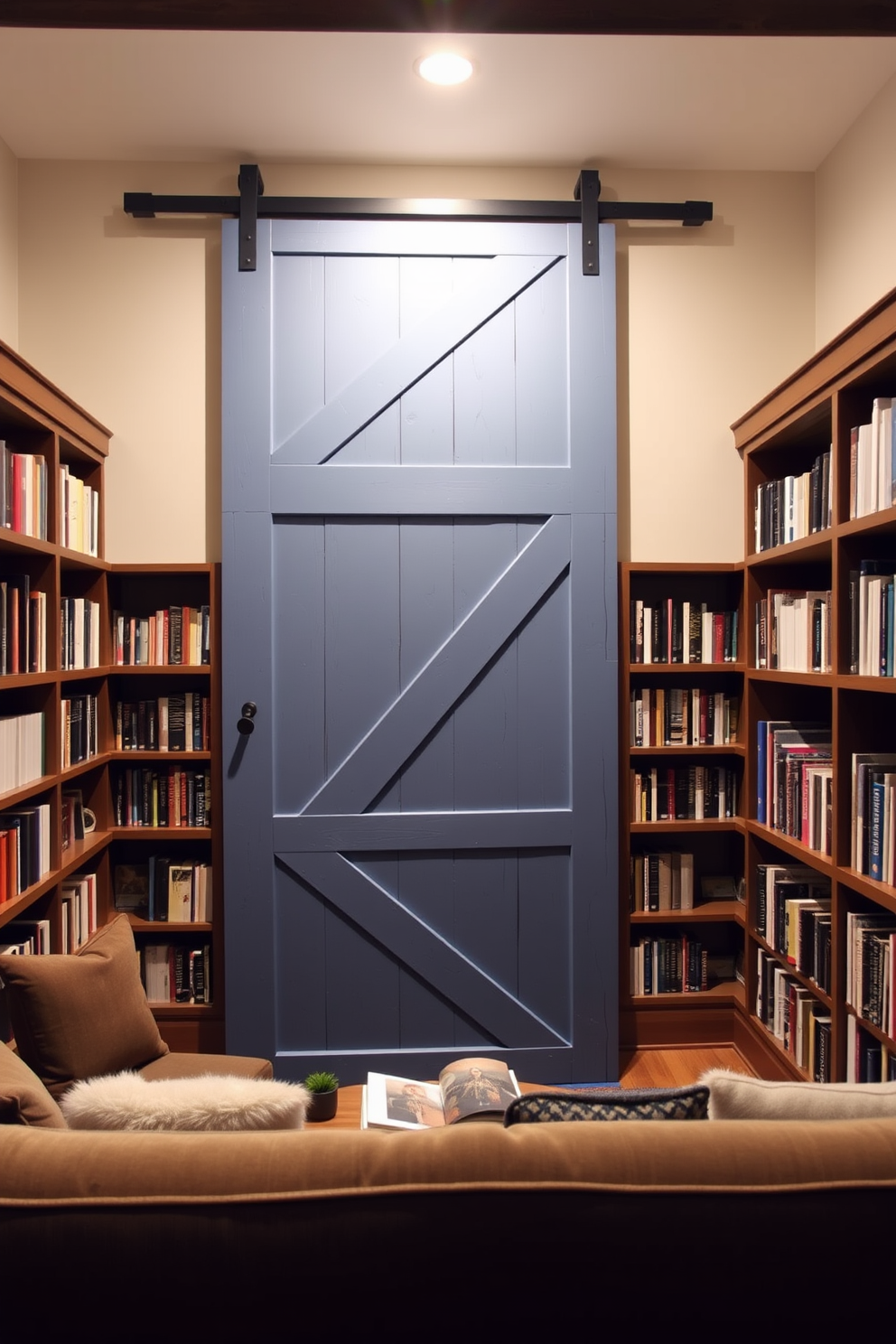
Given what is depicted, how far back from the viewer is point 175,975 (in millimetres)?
3123

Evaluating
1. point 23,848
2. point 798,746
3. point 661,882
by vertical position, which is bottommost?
point 661,882

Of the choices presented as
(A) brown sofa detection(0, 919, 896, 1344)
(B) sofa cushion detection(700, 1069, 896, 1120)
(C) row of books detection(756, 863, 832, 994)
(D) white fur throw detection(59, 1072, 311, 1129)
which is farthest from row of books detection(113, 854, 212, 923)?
(B) sofa cushion detection(700, 1069, 896, 1120)

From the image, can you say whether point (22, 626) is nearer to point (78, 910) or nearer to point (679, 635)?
point (78, 910)

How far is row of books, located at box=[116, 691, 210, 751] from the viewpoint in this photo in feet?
10.2

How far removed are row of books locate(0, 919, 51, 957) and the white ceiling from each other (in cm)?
255

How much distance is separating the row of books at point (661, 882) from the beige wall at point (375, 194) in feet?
3.65

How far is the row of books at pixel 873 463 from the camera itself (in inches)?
82.0

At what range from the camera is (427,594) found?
9.82 ft

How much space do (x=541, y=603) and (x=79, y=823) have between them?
173 centimetres

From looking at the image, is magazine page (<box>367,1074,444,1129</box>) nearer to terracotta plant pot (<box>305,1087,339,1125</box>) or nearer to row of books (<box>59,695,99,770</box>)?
terracotta plant pot (<box>305,1087,339,1125</box>)

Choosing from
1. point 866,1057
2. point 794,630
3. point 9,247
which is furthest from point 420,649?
point 9,247

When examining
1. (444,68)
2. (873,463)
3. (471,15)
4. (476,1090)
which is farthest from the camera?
(444,68)

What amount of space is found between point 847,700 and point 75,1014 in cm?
205

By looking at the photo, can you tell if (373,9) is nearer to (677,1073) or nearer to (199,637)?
(199,637)
